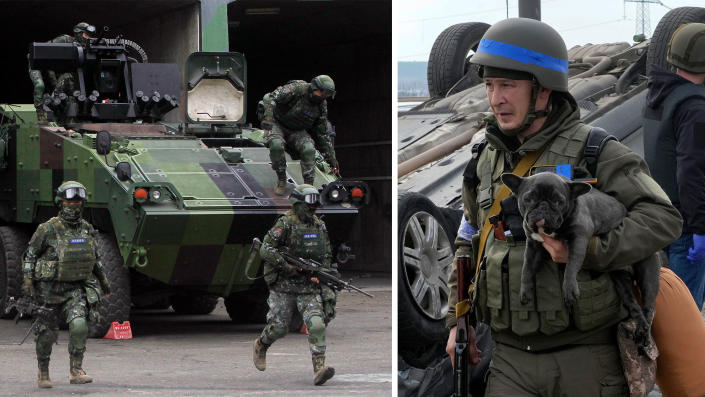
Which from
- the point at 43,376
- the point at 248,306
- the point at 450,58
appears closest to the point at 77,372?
the point at 43,376

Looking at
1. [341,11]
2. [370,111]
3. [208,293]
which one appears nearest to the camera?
[208,293]

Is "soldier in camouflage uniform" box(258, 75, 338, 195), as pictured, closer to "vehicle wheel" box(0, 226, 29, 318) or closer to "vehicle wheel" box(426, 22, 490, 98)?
"vehicle wheel" box(426, 22, 490, 98)

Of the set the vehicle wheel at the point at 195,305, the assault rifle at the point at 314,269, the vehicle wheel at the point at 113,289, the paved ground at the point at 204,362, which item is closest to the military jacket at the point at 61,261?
the paved ground at the point at 204,362

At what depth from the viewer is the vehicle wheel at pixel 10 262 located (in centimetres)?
1388

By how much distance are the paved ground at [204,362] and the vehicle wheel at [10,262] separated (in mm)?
404

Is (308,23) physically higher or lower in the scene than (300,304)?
higher

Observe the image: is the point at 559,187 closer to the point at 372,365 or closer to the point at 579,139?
the point at 579,139

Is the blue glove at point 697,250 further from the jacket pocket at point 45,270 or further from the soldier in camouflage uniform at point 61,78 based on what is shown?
the soldier in camouflage uniform at point 61,78

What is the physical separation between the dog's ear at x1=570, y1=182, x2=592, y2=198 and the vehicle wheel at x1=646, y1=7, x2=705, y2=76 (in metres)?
4.89

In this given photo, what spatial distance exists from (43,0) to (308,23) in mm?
4920

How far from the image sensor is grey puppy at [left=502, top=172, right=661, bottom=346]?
10.0ft

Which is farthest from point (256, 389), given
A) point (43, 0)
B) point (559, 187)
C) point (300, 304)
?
point (43, 0)

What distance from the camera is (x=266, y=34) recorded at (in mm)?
23656

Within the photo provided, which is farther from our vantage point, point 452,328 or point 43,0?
point 43,0
